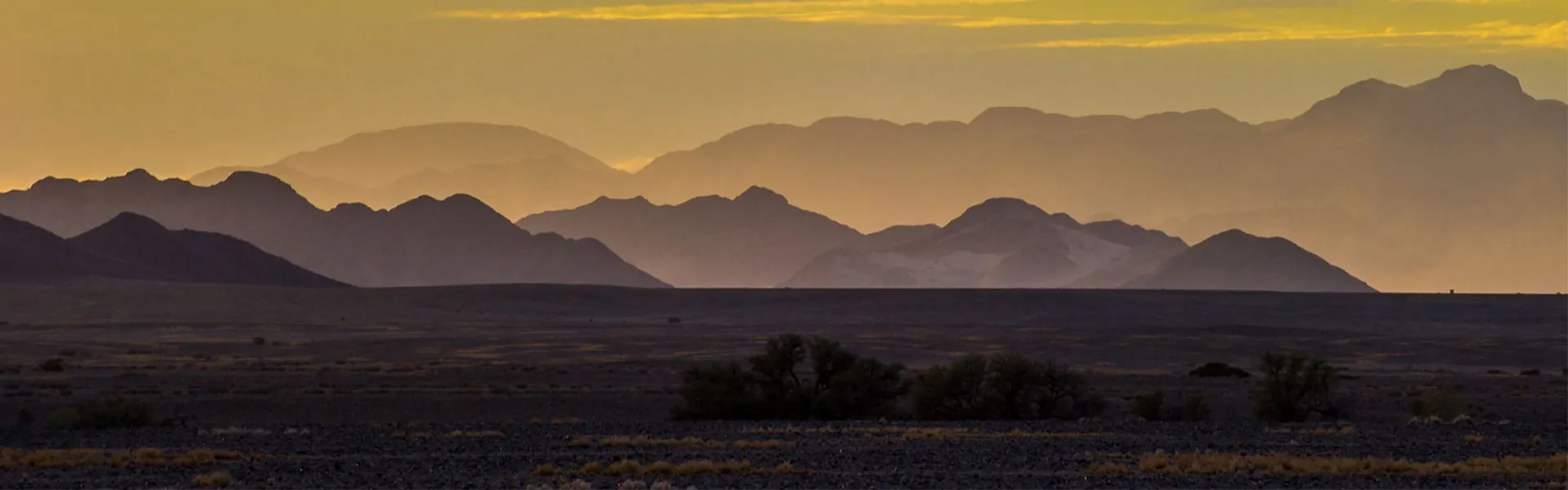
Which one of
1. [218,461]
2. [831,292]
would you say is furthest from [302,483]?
[831,292]

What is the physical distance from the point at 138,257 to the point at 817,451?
15797 centimetres

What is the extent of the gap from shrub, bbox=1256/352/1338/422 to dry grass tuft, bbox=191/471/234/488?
2175 cm

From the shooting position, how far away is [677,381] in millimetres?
54375

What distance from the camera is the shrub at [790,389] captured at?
3769 centimetres

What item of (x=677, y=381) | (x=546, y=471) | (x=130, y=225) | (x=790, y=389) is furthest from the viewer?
(x=130, y=225)

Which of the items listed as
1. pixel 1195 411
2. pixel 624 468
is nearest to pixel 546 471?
pixel 624 468

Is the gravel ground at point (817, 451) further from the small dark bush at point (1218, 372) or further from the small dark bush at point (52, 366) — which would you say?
the small dark bush at point (52, 366)

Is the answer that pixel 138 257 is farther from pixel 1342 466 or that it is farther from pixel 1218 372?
pixel 1342 466

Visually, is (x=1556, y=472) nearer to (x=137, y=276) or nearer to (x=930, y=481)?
(x=930, y=481)

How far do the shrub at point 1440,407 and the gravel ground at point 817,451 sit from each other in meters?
3.86

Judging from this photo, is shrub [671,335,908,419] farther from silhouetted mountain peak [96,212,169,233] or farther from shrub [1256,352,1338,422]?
silhouetted mountain peak [96,212,169,233]

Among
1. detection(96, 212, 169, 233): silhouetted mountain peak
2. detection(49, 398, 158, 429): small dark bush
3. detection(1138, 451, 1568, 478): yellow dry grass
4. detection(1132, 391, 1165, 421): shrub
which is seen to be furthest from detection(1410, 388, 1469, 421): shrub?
detection(96, 212, 169, 233): silhouetted mountain peak

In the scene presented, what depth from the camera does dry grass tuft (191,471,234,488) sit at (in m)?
24.4

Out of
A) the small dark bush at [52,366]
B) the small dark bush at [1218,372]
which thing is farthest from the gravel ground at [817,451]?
the small dark bush at [52,366]
